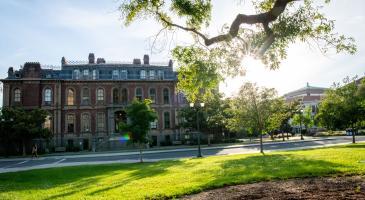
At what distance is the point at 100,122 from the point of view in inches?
1944

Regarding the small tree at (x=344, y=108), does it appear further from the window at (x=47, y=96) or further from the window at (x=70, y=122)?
the window at (x=47, y=96)

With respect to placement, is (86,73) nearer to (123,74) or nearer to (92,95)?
(92,95)

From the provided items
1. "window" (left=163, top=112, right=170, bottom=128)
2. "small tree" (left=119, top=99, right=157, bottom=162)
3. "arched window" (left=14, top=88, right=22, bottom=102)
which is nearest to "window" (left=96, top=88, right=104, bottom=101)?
"window" (left=163, top=112, right=170, bottom=128)

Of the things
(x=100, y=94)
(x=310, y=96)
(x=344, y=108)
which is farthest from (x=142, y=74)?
(x=310, y=96)

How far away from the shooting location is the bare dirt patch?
23.3 ft

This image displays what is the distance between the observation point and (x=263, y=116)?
26703 millimetres

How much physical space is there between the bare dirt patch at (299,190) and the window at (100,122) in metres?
42.3

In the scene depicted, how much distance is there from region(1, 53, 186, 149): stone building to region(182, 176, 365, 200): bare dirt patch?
38.6m

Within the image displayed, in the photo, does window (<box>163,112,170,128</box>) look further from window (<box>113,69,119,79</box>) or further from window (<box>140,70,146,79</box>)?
window (<box>113,69,119,79</box>)

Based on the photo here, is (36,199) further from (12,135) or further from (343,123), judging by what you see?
(12,135)

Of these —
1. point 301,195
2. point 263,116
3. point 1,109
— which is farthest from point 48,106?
point 301,195

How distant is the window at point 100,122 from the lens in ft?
161

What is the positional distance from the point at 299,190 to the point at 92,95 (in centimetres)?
4502

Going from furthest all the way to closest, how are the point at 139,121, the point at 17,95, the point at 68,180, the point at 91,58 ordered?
the point at 91,58 → the point at 17,95 → the point at 139,121 → the point at 68,180
